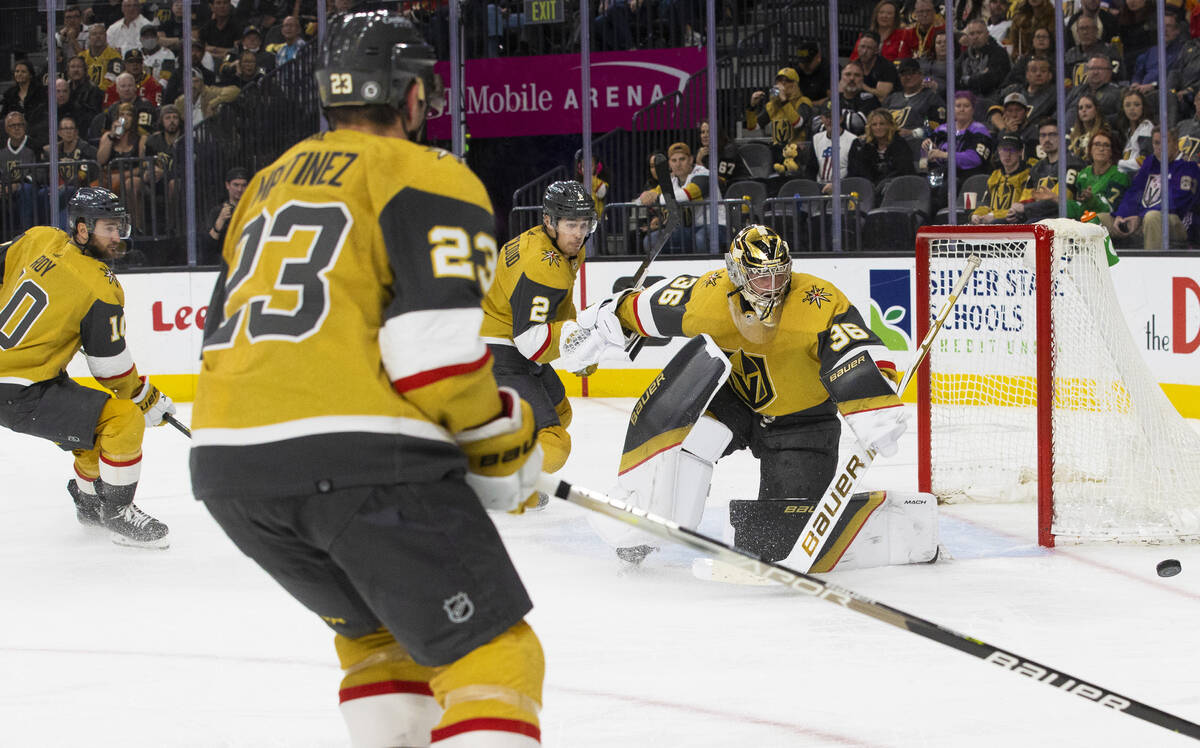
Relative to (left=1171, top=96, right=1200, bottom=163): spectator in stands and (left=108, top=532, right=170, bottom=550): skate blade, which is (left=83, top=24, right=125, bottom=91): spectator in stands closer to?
(left=108, top=532, right=170, bottom=550): skate blade

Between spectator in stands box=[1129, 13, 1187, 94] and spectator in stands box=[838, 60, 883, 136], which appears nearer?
spectator in stands box=[1129, 13, 1187, 94]

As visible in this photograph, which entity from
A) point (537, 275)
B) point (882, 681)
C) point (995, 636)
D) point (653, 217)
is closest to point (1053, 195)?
point (653, 217)

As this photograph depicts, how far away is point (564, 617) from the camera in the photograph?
3.52 meters

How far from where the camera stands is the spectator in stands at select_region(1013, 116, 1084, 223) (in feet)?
23.8

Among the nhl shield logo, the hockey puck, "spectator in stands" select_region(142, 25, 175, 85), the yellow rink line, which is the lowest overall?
the hockey puck

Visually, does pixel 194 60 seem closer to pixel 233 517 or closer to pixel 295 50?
pixel 295 50

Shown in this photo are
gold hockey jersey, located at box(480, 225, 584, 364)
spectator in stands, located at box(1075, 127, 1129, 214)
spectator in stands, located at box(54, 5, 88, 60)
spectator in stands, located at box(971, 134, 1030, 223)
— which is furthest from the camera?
spectator in stands, located at box(54, 5, 88, 60)

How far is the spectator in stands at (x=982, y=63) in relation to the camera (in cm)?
808

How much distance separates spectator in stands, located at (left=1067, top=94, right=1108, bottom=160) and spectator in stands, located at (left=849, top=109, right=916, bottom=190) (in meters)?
0.95

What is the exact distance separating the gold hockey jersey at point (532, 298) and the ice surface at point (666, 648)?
64 cm

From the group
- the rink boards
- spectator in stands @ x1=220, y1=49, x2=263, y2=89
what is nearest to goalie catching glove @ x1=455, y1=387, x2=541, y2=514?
the rink boards

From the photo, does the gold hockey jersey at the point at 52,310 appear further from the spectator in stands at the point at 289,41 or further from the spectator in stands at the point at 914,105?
the spectator in stands at the point at 289,41

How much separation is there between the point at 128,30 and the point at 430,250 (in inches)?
364

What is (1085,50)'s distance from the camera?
7723mm
